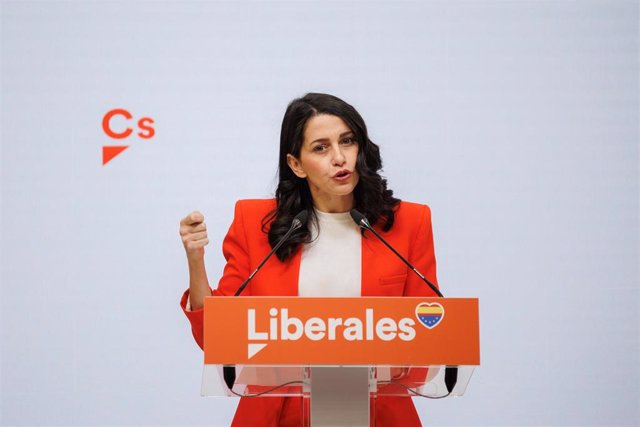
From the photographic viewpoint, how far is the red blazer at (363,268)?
6.07 ft

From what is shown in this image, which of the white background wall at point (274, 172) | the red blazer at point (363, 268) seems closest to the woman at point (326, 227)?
the red blazer at point (363, 268)

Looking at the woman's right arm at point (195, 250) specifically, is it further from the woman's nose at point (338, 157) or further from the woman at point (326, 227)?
the woman's nose at point (338, 157)

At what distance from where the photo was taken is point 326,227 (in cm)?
214

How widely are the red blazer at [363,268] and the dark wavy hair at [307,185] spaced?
3 centimetres

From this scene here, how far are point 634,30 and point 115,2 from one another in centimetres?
221

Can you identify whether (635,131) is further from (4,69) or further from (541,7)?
(4,69)

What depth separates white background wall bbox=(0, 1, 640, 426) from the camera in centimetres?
308

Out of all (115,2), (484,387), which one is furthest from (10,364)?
(484,387)

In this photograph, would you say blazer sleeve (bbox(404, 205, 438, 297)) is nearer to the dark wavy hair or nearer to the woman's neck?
the dark wavy hair

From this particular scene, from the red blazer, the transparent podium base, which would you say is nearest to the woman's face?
the red blazer

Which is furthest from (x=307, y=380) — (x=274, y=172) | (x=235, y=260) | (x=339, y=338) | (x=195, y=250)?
(x=274, y=172)

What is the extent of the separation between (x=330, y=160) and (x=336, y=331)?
2.40ft

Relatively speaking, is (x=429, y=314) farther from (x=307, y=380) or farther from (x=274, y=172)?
(x=274, y=172)

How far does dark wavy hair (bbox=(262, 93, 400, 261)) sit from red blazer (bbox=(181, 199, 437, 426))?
34 millimetres
